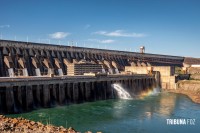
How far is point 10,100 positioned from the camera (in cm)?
4969

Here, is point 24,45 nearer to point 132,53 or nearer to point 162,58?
point 132,53

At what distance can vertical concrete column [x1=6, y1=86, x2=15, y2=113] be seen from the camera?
49.0 metres

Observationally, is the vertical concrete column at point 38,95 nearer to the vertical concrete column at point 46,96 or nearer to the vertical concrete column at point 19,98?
the vertical concrete column at point 46,96

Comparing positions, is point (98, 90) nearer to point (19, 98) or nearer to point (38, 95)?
point (38, 95)

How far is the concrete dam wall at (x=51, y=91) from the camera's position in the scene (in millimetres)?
49969

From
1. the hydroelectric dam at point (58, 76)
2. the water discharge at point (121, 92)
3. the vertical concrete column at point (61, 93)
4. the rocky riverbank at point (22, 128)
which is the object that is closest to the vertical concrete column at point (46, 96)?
the hydroelectric dam at point (58, 76)

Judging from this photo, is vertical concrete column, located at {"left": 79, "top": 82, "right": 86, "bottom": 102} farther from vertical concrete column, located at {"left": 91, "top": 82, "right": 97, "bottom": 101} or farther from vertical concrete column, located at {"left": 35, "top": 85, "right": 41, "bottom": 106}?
vertical concrete column, located at {"left": 35, "top": 85, "right": 41, "bottom": 106}

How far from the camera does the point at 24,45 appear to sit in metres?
88.9

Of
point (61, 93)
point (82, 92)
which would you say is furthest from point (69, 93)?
point (82, 92)

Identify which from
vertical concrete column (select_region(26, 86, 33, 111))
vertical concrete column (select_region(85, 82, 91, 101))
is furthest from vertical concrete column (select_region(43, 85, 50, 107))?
vertical concrete column (select_region(85, 82, 91, 101))

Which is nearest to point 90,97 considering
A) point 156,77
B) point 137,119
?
point 137,119

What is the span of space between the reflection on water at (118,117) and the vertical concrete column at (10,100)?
3.15 meters

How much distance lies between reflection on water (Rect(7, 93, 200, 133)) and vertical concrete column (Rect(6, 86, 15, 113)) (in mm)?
3146

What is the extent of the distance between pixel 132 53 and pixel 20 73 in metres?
75.6
